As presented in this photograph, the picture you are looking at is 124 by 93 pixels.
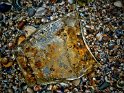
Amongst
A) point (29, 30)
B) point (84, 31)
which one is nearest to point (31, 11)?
point (29, 30)

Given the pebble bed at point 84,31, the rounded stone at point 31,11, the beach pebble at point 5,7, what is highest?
the beach pebble at point 5,7

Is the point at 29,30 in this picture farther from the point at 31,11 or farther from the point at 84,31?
the point at 84,31

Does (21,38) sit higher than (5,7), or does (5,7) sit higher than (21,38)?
(5,7)

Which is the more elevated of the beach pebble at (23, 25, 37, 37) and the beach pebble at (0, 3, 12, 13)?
the beach pebble at (0, 3, 12, 13)

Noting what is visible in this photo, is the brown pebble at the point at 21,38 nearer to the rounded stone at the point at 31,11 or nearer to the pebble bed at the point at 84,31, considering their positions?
the pebble bed at the point at 84,31

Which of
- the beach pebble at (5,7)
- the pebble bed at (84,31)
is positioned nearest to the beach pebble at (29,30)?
the pebble bed at (84,31)

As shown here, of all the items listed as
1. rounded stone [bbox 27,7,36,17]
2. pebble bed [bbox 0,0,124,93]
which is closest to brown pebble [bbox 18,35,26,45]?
pebble bed [bbox 0,0,124,93]

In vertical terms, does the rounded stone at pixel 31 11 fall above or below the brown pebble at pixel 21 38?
above

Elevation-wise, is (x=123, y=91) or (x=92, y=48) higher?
(x=92, y=48)

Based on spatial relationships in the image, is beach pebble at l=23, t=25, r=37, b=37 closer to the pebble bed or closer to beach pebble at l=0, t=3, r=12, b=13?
the pebble bed

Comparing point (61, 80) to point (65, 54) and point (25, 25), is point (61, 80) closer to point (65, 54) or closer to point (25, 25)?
point (65, 54)

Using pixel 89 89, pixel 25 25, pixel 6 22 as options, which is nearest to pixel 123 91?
pixel 89 89
